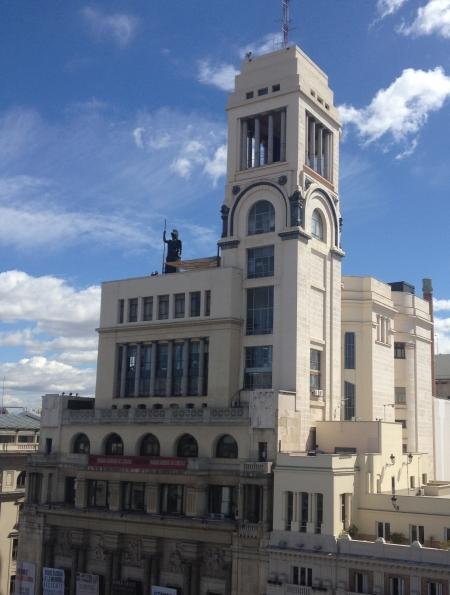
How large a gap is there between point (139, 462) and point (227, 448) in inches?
312

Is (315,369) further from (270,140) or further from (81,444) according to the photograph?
(81,444)

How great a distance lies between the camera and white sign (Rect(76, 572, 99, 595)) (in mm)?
61781

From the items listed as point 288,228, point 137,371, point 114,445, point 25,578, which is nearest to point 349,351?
point 288,228

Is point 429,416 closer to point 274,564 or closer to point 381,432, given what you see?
point 381,432

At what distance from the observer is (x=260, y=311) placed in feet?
208

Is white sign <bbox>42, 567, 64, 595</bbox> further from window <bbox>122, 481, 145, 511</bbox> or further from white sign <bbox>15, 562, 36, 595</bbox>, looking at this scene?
window <bbox>122, 481, 145, 511</bbox>

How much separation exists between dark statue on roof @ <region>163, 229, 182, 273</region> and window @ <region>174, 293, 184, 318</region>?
25.6 feet

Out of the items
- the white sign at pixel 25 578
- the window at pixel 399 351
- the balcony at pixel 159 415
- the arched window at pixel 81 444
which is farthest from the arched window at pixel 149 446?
the window at pixel 399 351

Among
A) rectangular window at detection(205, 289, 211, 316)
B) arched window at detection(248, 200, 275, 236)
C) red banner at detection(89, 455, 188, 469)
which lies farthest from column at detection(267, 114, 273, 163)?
red banner at detection(89, 455, 188, 469)

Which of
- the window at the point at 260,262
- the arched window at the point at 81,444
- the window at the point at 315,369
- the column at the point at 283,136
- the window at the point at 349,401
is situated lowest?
the arched window at the point at 81,444

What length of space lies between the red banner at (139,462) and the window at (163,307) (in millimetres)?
A: 12954

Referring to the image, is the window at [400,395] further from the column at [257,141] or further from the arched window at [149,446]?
the column at [257,141]

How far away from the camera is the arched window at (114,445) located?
6554 cm

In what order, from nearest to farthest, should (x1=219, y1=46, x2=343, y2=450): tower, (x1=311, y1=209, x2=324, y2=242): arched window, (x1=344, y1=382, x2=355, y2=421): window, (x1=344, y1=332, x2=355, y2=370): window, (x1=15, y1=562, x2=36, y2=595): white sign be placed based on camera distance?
(x1=219, y1=46, x2=343, y2=450): tower, (x1=15, y1=562, x2=36, y2=595): white sign, (x1=311, y1=209, x2=324, y2=242): arched window, (x1=344, y1=382, x2=355, y2=421): window, (x1=344, y1=332, x2=355, y2=370): window
